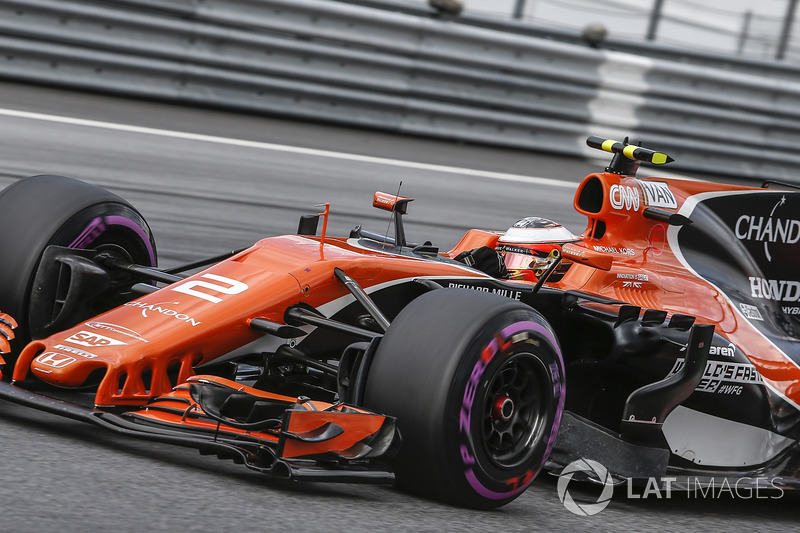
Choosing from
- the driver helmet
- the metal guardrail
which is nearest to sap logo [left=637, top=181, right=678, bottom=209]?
the driver helmet

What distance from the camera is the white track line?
35.0 feet

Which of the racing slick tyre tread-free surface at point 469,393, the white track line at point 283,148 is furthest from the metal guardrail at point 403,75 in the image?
the racing slick tyre tread-free surface at point 469,393

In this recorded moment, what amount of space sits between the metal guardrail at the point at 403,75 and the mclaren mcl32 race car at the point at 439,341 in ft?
22.2

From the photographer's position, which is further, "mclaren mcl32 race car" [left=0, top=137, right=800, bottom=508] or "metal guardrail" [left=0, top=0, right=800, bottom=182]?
"metal guardrail" [left=0, top=0, right=800, bottom=182]

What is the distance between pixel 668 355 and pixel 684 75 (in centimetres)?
904

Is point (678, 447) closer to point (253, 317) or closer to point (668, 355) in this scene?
point (668, 355)

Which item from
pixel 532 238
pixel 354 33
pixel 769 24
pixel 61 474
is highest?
pixel 769 24

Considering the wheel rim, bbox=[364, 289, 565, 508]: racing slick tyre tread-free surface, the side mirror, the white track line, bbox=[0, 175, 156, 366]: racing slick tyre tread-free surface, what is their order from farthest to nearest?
the white track line, the side mirror, bbox=[0, 175, 156, 366]: racing slick tyre tread-free surface, the wheel rim, bbox=[364, 289, 565, 508]: racing slick tyre tread-free surface

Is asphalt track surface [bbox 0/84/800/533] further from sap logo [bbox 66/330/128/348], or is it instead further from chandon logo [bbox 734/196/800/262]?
chandon logo [bbox 734/196/800/262]

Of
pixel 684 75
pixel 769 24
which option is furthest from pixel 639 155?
pixel 769 24

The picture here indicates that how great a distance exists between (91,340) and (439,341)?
4.10ft

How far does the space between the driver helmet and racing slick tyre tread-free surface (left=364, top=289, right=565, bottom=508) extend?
1.28 metres

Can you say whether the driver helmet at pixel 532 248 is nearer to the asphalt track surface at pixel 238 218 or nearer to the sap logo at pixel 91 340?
the asphalt track surface at pixel 238 218

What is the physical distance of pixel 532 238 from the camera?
5457 millimetres
